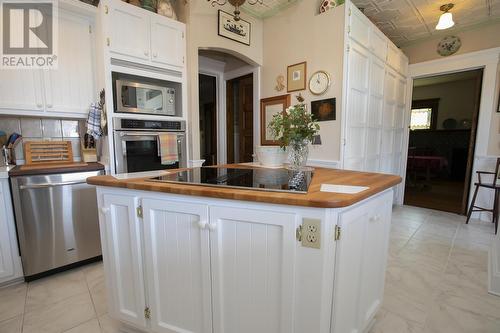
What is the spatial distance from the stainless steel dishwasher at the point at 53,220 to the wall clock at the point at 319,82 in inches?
94.2

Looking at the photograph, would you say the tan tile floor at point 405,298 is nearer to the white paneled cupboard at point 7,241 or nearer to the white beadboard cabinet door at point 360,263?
the white paneled cupboard at point 7,241

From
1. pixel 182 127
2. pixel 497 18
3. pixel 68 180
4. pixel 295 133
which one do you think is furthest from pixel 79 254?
pixel 497 18

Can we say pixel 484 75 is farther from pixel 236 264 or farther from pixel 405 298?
pixel 236 264

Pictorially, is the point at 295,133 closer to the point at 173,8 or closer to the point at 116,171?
the point at 116,171

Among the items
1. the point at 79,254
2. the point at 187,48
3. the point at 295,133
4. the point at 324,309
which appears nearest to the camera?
the point at 324,309

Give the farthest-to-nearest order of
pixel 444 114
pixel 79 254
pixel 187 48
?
1. pixel 444 114
2. pixel 187 48
3. pixel 79 254

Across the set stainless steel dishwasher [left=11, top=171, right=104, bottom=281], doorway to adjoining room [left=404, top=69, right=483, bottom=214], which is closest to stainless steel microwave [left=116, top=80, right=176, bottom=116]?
stainless steel dishwasher [left=11, top=171, right=104, bottom=281]

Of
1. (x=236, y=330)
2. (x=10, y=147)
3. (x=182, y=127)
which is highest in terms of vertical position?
(x=182, y=127)

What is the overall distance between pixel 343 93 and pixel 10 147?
3260 millimetres

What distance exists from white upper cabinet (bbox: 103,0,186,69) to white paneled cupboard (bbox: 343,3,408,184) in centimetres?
180

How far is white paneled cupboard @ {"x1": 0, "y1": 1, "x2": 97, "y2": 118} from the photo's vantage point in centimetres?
202

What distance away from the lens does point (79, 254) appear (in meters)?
2.12

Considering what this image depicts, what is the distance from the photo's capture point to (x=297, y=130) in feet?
5.36

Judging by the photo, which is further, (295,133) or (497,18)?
(497,18)
